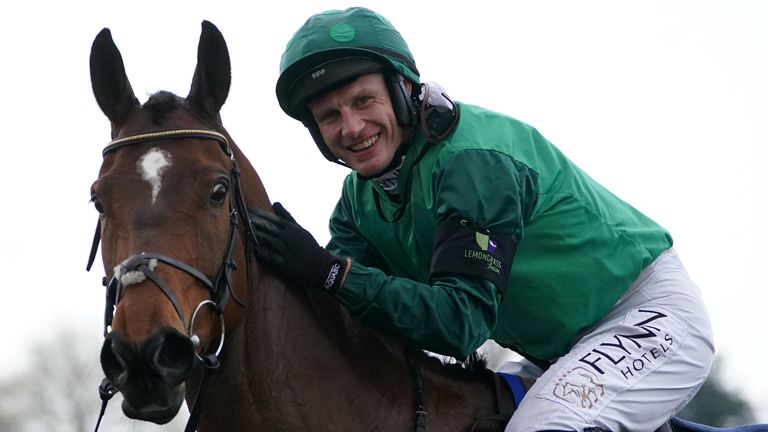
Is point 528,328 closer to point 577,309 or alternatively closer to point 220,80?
point 577,309

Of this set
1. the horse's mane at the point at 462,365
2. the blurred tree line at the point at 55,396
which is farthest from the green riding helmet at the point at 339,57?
the blurred tree line at the point at 55,396

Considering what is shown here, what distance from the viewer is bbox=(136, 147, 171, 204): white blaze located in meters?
3.18

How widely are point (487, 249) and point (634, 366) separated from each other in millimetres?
700

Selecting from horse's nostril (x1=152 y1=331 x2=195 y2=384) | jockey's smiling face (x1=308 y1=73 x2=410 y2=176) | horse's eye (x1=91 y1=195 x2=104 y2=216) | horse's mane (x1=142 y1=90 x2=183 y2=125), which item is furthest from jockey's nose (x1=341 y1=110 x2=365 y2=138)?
horse's nostril (x1=152 y1=331 x2=195 y2=384)

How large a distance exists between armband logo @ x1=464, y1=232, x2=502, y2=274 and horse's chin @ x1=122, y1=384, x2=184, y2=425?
1.16 m

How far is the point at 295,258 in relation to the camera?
3.59 meters

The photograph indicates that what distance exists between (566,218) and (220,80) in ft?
4.77

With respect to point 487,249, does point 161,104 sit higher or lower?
higher

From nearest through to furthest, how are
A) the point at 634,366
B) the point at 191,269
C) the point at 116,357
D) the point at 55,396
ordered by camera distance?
the point at 116,357
the point at 191,269
the point at 634,366
the point at 55,396

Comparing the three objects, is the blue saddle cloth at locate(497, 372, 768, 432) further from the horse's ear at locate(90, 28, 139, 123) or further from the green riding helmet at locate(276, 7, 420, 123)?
the horse's ear at locate(90, 28, 139, 123)

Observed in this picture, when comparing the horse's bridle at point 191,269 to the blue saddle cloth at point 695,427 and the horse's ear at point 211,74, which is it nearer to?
the horse's ear at point 211,74

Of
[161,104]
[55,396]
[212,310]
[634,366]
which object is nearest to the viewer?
[212,310]

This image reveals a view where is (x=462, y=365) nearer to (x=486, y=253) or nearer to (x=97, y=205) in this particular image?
(x=486, y=253)

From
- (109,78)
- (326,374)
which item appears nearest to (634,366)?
(326,374)
